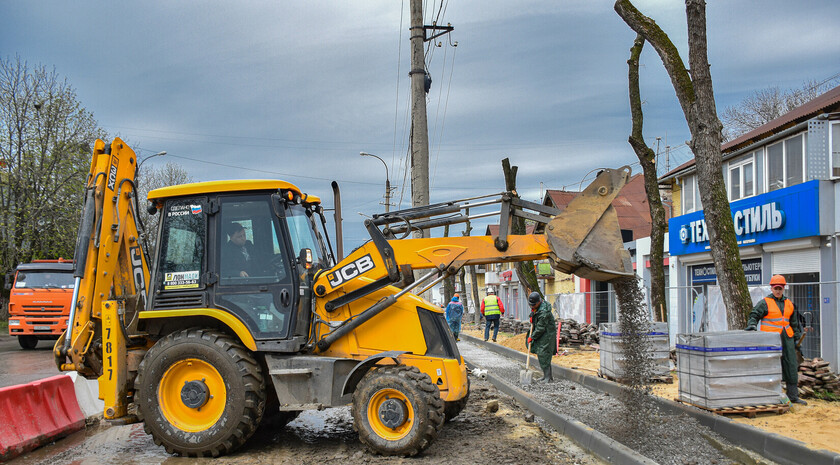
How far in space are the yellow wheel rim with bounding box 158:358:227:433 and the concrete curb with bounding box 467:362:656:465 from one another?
3.96m

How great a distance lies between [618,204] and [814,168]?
82.8ft

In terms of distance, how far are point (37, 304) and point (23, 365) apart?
3.54 metres

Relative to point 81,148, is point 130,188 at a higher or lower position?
lower

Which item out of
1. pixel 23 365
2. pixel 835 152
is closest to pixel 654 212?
pixel 835 152

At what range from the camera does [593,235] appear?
6.77 meters

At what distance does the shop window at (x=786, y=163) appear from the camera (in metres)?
16.9

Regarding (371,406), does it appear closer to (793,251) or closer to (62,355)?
(62,355)

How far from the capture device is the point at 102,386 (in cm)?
701

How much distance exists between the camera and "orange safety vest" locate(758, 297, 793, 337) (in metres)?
9.11

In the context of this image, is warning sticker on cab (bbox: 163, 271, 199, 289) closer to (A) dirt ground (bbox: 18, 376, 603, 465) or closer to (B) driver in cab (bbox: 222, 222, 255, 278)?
A: (B) driver in cab (bbox: 222, 222, 255, 278)

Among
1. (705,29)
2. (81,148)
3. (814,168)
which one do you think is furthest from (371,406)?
(81,148)

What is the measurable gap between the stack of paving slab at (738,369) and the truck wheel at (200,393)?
5.51 m

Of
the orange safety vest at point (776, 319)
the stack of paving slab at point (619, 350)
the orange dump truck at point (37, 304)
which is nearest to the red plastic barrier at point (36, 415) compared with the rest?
the stack of paving slab at point (619, 350)

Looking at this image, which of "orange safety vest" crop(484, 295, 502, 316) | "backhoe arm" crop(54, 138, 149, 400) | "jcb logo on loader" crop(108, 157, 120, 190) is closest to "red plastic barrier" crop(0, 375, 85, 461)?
"backhoe arm" crop(54, 138, 149, 400)
